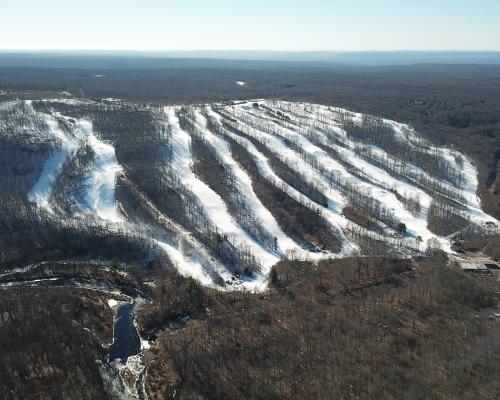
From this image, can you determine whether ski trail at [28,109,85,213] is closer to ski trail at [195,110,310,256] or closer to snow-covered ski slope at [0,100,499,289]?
snow-covered ski slope at [0,100,499,289]

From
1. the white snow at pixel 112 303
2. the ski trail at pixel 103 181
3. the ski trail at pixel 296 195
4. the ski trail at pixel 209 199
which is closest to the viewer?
the white snow at pixel 112 303

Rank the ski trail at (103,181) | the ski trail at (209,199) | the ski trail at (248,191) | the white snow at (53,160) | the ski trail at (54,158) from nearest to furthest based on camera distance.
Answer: the ski trail at (209,199) → the ski trail at (248,191) → the ski trail at (103,181) → the ski trail at (54,158) → the white snow at (53,160)

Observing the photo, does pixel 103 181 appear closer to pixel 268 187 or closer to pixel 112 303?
pixel 268 187

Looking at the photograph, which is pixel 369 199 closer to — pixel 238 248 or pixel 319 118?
pixel 238 248

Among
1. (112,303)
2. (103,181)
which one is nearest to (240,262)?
(112,303)

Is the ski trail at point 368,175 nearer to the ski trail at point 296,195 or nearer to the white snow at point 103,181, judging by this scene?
the ski trail at point 296,195

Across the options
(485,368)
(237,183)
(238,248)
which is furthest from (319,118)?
(485,368)

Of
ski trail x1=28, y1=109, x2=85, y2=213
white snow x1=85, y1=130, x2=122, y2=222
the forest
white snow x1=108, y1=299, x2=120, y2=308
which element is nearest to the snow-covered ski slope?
white snow x1=85, y1=130, x2=122, y2=222

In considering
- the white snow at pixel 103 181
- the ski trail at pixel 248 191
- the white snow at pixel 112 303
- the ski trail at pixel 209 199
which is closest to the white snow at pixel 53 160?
the white snow at pixel 103 181
